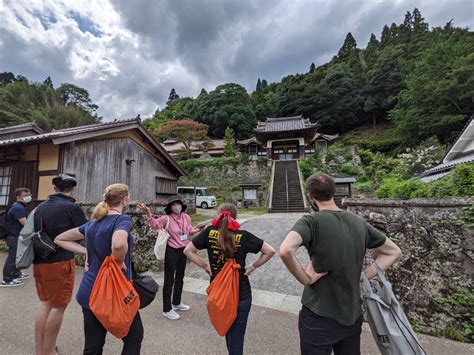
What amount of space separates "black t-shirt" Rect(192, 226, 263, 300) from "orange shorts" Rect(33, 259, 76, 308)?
1.43 metres

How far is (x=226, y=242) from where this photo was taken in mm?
1880

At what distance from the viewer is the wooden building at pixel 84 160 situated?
670 centimetres

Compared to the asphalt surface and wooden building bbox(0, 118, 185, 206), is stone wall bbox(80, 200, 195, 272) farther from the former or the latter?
wooden building bbox(0, 118, 185, 206)

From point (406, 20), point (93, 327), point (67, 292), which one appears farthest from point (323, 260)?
point (406, 20)

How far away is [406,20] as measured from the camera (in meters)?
38.1

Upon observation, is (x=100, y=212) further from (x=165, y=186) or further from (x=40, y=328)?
(x=165, y=186)

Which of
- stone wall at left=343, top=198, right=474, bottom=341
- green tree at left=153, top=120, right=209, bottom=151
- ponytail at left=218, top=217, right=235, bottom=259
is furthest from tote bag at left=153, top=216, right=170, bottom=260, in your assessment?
green tree at left=153, top=120, right=209, bottom=151

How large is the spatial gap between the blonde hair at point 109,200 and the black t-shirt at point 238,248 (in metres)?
0.75

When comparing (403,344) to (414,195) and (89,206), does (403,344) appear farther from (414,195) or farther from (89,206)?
(89,206)

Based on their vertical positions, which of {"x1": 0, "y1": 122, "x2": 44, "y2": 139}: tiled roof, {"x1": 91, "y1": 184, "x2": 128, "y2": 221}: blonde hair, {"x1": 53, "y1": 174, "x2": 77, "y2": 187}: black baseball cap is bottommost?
{"x1": 91, "y1": 184, "x2": 128, "y2": 221}: blonde hair

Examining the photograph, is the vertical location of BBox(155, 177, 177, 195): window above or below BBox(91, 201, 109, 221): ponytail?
above

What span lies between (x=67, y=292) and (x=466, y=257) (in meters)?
4.50

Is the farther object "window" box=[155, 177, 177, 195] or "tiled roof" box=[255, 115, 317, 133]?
"tiled roof" box=[255, 115, 317, 133]

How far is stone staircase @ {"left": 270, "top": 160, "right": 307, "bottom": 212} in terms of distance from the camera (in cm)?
1546
